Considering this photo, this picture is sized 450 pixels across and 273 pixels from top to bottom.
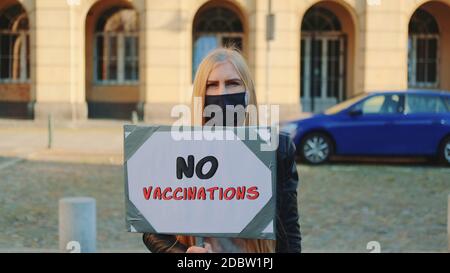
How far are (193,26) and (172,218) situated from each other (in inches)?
893

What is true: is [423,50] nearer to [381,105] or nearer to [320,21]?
[320,21]

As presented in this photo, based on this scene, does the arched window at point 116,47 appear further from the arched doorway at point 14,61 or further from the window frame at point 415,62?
the window frame at point 415,62

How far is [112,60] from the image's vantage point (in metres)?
26.0

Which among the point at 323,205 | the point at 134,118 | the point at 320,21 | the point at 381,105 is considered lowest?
the point at 323,205

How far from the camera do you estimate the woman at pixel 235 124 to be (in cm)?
286

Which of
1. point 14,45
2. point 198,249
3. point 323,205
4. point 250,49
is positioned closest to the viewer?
point 198,249

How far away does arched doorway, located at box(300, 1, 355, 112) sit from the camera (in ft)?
82.8

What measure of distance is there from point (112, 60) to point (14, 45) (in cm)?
374

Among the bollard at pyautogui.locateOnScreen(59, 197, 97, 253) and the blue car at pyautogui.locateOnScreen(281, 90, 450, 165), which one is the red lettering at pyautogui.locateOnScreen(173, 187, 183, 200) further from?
the blue car at pyautogui.locateOnScreen(281, 90, 450, 165)

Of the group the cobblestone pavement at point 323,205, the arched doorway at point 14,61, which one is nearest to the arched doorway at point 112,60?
the arched doorway at point 14,61

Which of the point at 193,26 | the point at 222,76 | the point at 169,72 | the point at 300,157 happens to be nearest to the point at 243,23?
the point at 193,26

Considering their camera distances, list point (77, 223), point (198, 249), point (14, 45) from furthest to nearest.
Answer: point (14, 45) → point (77, 223) → point (198, 249)

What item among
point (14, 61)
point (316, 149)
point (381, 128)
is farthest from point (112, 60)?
point (381, 128)

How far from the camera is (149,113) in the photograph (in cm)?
2277
